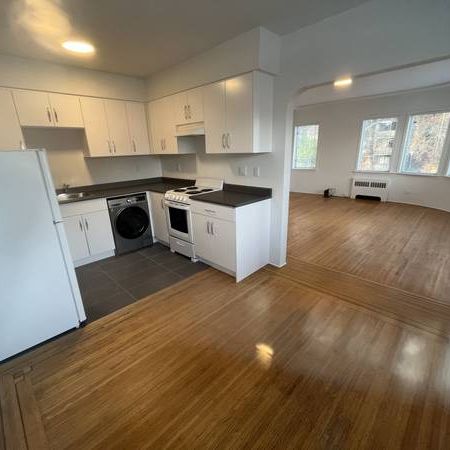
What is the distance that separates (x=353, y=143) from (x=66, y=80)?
22.3ft

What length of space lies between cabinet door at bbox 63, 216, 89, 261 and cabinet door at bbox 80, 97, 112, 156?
1030mm

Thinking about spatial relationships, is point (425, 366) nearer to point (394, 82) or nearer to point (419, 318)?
point (419, 318)

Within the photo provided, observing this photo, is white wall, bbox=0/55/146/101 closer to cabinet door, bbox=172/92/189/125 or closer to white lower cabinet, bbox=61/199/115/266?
cabinet door, bbox=172/92/189/125

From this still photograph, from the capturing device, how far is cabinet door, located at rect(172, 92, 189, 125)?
3.29 meters

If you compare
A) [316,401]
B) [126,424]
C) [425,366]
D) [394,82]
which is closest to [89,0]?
[126,424]

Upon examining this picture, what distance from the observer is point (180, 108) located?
3377 mm

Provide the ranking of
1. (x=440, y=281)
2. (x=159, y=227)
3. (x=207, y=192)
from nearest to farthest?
(x=440, y=281) < (x=207, y=192) < (x=159, y=227)

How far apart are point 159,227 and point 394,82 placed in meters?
5.49

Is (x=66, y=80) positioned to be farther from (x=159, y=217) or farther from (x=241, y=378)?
(x=241, y=378)

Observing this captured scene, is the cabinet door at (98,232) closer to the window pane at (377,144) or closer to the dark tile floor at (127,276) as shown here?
the dark tile floor at (127,276)

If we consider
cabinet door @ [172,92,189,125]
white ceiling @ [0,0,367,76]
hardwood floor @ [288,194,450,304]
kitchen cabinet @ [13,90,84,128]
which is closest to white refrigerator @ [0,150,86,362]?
white ceiling @ [0,0,367,76]

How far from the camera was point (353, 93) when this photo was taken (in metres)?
5.73

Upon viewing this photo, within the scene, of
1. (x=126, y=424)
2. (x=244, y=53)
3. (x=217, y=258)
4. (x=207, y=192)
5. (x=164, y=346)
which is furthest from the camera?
(x=207, y=192)

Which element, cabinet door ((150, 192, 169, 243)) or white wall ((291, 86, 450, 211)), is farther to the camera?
white wall ((291, 86, 450, 211))
